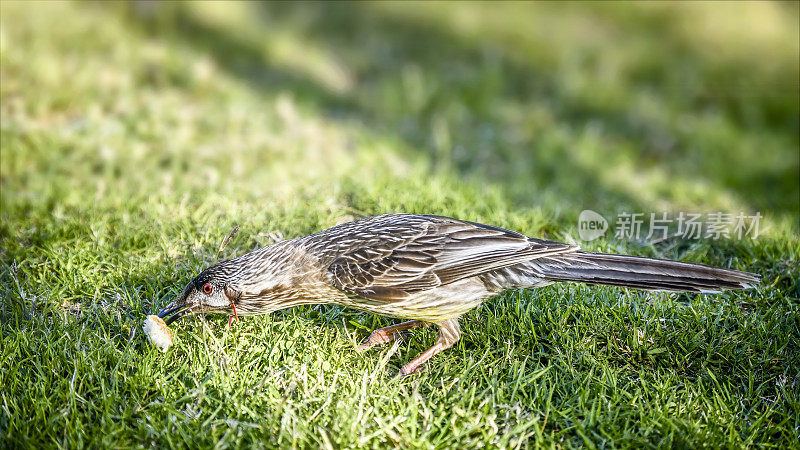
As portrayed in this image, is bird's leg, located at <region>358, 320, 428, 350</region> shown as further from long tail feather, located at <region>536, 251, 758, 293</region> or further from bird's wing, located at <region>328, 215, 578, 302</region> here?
long tail feather, located at <region>536, 251, 758, 293</region>

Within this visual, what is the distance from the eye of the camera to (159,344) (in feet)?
11.9

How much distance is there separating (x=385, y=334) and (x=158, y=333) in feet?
4.53

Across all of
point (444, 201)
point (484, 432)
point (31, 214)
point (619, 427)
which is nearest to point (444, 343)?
point (484, 432)

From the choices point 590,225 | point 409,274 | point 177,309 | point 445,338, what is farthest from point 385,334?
point 590,225

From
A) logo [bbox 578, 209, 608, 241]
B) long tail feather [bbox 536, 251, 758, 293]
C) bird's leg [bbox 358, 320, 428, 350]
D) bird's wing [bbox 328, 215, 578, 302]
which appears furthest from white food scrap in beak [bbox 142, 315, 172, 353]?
logo [bbox 578, 209, 608, 241]

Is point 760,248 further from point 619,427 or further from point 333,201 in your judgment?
point 333,201

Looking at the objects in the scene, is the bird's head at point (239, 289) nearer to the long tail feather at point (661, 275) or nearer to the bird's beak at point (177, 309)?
the bird's beak at point (177, 309)

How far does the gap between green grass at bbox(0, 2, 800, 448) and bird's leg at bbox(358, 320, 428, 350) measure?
0.31ft

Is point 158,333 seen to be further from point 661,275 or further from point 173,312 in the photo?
point 661,275

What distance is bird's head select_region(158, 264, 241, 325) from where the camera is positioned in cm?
376

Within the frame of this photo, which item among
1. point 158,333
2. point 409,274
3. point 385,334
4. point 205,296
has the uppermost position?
point 409,274

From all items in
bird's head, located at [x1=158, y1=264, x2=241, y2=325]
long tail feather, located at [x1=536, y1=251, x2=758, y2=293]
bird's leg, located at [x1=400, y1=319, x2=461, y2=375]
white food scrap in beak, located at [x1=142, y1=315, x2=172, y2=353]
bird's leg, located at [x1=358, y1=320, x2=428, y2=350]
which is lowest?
bird's leg, located at [x1=358, y1=320, x2=428, y2=350]

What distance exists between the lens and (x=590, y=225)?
5.69 m

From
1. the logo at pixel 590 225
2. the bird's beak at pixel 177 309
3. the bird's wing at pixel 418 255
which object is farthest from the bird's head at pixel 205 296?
the logo at pixel 590 225
